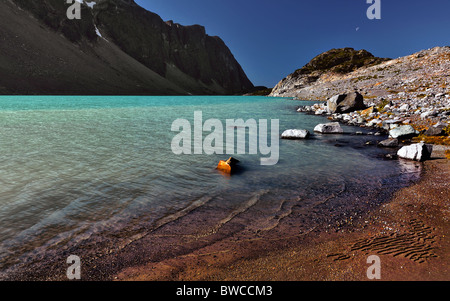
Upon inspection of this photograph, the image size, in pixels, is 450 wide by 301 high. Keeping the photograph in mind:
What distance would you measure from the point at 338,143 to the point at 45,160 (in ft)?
54.7

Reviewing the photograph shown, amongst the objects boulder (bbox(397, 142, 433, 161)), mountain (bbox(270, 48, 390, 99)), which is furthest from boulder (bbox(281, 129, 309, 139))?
mountain (bbox(270, 48, 390, 99))

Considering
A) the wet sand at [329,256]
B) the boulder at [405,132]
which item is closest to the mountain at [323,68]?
the boulder at [405,132]

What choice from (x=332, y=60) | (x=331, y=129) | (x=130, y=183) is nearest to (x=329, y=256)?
(x=130, y=183)

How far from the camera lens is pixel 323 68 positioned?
15012cm

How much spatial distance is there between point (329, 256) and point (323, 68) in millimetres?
164756

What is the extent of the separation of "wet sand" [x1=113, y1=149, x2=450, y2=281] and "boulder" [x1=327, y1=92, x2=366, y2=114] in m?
29.1

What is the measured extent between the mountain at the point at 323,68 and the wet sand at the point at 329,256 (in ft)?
419

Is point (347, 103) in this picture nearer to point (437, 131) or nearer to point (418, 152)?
point (437, 131)

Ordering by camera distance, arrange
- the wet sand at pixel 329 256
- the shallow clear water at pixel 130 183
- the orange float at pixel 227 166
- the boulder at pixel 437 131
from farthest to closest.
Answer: the boulder at pixel 437 131, the orange float at pixel 227 166, the shallow clear water at pixel 130 183, the wet sand at pixel 329 256

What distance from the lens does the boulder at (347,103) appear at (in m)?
32.1

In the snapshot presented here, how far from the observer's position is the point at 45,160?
1118 cm

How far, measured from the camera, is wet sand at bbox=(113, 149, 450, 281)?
4.14 m

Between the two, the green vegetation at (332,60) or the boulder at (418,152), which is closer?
the boulder at (418,152)

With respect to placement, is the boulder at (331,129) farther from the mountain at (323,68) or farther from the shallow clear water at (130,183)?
the mountain at (323,68)
